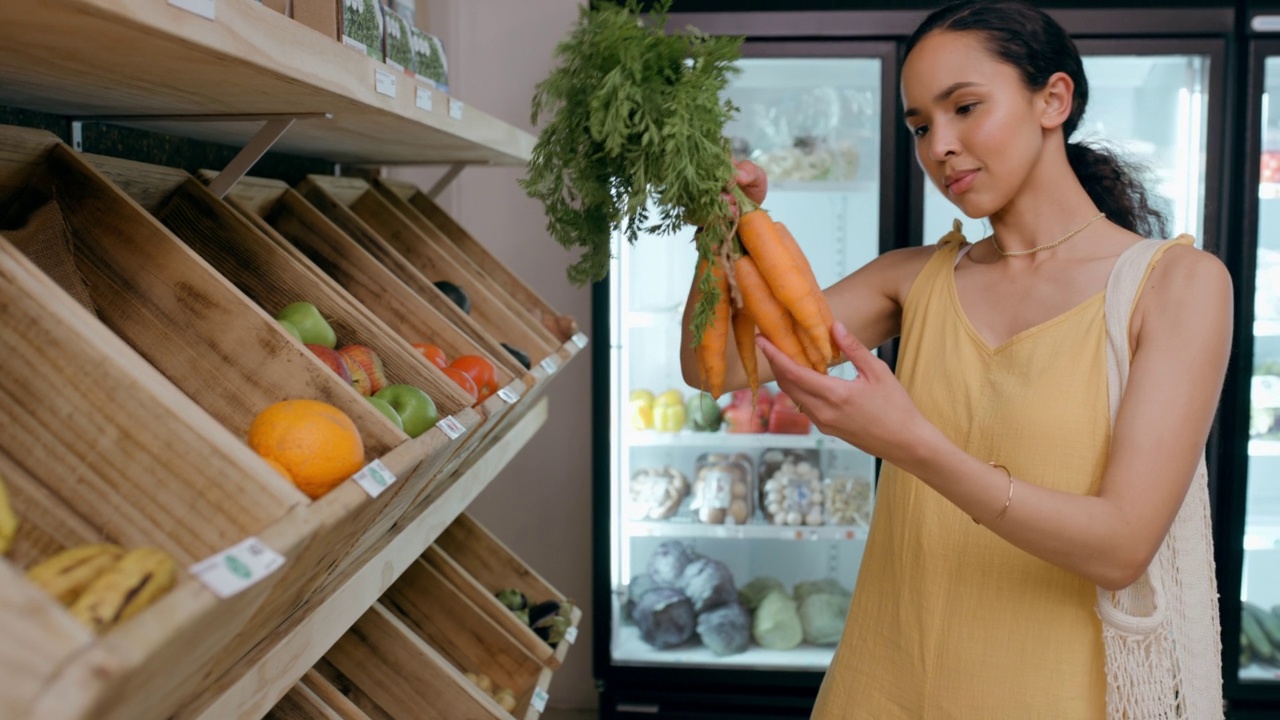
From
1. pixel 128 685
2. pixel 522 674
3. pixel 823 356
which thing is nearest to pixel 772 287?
pixel 823 356

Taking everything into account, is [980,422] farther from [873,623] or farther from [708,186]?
[708,186]

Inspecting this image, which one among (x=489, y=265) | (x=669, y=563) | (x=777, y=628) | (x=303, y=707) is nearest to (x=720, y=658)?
(x=777, y=628)

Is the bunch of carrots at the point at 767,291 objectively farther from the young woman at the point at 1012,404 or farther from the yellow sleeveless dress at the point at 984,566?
the yellow sleeveless dress at the point at 984,566

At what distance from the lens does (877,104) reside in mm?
3006

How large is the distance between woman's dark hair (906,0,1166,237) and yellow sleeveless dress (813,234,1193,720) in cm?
18

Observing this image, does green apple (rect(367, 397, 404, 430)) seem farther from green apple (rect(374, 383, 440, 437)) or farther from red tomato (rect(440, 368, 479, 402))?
red tomato (rect(440, 368, 479, 402))

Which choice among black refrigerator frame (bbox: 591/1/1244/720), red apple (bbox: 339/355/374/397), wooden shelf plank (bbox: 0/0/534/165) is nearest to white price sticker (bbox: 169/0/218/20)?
wooden shelf plank (bbox: 0/0/534/165)

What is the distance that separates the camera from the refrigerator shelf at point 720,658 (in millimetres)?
2955

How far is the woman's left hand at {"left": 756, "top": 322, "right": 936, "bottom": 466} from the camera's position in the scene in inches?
45.8

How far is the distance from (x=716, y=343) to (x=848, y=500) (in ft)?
6.32

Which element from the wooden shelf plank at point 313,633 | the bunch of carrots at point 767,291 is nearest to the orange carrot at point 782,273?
the bunch of carrots at point 767,291

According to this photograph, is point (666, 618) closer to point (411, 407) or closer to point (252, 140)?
point (411, 407)

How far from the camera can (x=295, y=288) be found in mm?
1337

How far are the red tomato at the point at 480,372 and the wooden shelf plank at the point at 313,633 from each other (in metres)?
0.19
